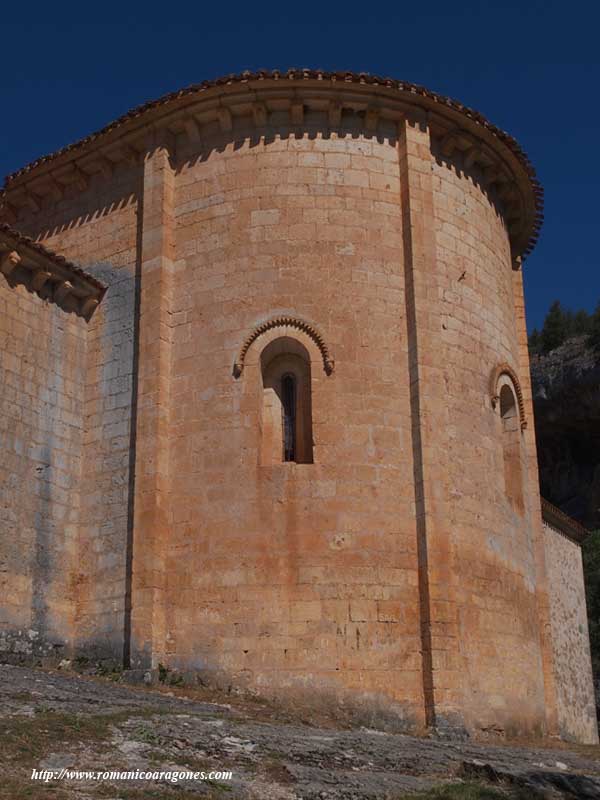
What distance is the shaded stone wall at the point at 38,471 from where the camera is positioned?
49.5 feet

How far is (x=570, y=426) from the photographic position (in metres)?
40.3

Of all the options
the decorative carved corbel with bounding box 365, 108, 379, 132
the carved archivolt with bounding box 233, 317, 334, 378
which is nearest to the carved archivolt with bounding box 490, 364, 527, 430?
the carved archivolt with bounding box 233, 317, 334, 378

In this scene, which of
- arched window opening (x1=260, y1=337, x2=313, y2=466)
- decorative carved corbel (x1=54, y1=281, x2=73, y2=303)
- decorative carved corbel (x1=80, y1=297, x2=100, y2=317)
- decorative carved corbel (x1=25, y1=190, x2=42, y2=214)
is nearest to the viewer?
arched window opening (x1=260, y1=337, x2=313, y2=466)

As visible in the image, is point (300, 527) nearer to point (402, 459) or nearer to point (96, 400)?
point (402, 459)

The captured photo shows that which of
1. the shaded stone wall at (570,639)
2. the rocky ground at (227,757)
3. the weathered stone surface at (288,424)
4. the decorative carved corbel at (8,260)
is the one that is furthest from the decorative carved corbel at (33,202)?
the shaded stone wall at (570,639)

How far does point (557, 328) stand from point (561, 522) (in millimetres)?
25884

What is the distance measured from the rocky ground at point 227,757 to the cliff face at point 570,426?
27.6 meters

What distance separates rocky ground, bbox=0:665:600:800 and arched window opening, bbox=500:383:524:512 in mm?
5910

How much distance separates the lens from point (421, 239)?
1631 centimetres

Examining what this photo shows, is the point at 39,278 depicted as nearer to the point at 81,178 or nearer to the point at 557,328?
the point at 81,178

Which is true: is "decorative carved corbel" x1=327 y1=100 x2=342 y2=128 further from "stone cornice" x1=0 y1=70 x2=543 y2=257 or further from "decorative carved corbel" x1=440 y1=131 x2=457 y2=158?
"decorative carved corbel" x1=440 y1=131 x2=457 y2=158

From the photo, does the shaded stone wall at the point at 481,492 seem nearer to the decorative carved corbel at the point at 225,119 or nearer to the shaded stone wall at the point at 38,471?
the decorative carved corbel at the point at 225,119

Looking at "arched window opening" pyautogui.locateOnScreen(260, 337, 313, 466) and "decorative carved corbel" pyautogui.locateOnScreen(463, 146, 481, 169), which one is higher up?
"decorative carved corbel" pyautogui.locateOnScreen(463, 146, 481, 169)

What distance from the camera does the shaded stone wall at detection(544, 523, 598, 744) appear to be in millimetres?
22266
